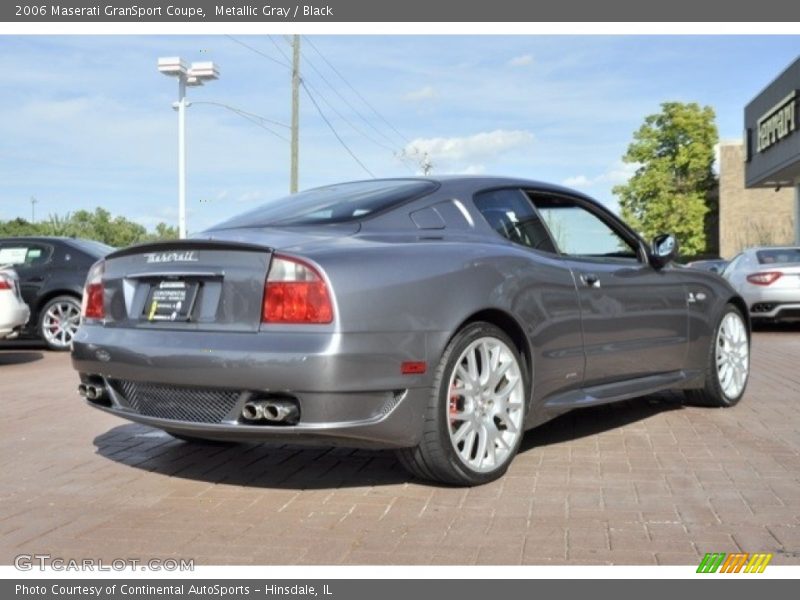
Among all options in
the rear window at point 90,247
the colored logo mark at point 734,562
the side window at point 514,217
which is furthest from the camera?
the rear window at point 90,247

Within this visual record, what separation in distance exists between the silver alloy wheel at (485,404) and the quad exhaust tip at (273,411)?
730 mm

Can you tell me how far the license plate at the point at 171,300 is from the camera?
446 centimetres

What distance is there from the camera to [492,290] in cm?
473

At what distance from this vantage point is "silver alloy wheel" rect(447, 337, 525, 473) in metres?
4.60

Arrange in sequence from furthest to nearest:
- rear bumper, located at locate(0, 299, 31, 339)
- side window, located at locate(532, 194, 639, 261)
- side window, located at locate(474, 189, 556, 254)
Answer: rear bumper, located at locate(0, 299, 31, 339)
side window, located at locate(532, 194, 639, 261)
side window, located at locate(474, 189, 556, 254)

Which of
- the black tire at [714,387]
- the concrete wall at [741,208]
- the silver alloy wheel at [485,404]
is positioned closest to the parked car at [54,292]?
the black tire at [714,387]

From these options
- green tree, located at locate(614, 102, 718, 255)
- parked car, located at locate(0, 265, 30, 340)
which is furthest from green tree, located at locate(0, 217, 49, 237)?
parked car, located at locate(0, 265, 30, 340)

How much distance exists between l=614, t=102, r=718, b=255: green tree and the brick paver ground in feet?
183

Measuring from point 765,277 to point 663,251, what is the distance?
9.06 meters

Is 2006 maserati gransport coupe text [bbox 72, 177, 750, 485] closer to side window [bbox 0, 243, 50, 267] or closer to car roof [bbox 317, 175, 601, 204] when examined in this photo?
car roof [bbox 317, 175, 601, 204]

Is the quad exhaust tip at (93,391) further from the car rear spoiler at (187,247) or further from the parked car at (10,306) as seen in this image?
the parked car at (10,306)

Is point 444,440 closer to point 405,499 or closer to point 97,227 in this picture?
point 405,499

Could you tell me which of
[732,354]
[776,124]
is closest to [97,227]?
[776,124]

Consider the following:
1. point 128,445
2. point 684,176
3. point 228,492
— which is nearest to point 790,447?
point 228,492
